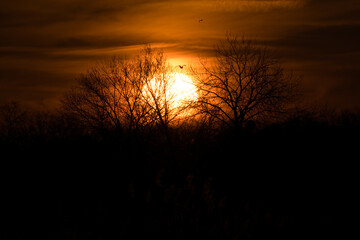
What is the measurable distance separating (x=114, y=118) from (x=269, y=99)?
16058 millimetres

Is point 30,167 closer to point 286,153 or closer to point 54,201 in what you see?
point 54,201

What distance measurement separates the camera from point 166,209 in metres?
10.4

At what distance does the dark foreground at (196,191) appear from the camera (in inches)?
398

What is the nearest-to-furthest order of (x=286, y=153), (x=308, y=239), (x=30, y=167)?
1. (x=308, y=239)
2. (x=286, y=153)
3. (x=30, y=167)

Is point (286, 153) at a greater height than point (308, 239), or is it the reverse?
point (286, 153)

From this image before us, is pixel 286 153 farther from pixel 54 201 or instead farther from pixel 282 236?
pixel 54 201

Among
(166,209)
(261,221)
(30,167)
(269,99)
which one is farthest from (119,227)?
(269,99)

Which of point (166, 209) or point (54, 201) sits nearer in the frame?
point (166, 209)

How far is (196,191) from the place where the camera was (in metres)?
11.3

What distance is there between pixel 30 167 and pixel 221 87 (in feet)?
60.3

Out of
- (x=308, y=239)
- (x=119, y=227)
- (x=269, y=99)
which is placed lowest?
(x=308, y=239)

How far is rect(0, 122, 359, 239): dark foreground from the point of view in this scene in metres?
10.1

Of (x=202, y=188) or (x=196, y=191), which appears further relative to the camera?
(x=202, y=188)

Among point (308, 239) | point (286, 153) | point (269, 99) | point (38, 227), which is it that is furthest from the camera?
point (269, 99)
